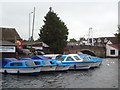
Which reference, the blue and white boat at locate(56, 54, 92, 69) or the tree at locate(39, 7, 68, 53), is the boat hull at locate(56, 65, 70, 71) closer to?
the blue and white boat at locate(56, 54, 92, 69)

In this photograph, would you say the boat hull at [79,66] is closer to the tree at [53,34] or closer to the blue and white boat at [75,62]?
the blue and white boat at [75,62]

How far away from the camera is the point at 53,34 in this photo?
5881 cm

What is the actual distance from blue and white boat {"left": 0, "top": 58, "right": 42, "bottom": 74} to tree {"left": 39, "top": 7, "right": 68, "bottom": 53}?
29.3 meters

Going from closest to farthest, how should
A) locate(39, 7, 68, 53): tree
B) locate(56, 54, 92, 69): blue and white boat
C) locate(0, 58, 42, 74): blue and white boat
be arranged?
locate(0, 58, 42, 74): blue and white boat → locate(56, 54, 92, 69): blue and white boat → locate(39, 7, 68, 53): tree

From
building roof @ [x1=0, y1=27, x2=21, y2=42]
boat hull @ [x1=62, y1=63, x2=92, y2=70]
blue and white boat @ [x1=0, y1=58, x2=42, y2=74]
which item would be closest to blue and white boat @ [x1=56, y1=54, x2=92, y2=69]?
boat hull @ [x1=62, y1=63, x2=92, y2=70]

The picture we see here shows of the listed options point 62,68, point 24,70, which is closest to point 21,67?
point 24,70

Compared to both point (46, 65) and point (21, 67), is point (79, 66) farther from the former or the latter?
point (21, 67)

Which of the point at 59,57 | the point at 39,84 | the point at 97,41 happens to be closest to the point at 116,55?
the point at 97,41

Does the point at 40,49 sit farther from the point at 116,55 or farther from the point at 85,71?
the point at 116,55

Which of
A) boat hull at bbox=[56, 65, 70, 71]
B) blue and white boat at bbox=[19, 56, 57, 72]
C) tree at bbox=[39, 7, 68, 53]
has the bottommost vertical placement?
boat hull at bbox=[56, 65, 70, 71]

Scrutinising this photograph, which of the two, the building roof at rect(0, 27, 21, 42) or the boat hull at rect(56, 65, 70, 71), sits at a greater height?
the building roof at rect(0, 27, 21, 42)

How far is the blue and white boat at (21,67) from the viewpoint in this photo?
27.3 meters

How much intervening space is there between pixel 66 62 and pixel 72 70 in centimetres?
172

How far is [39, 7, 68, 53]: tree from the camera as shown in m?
58.0
